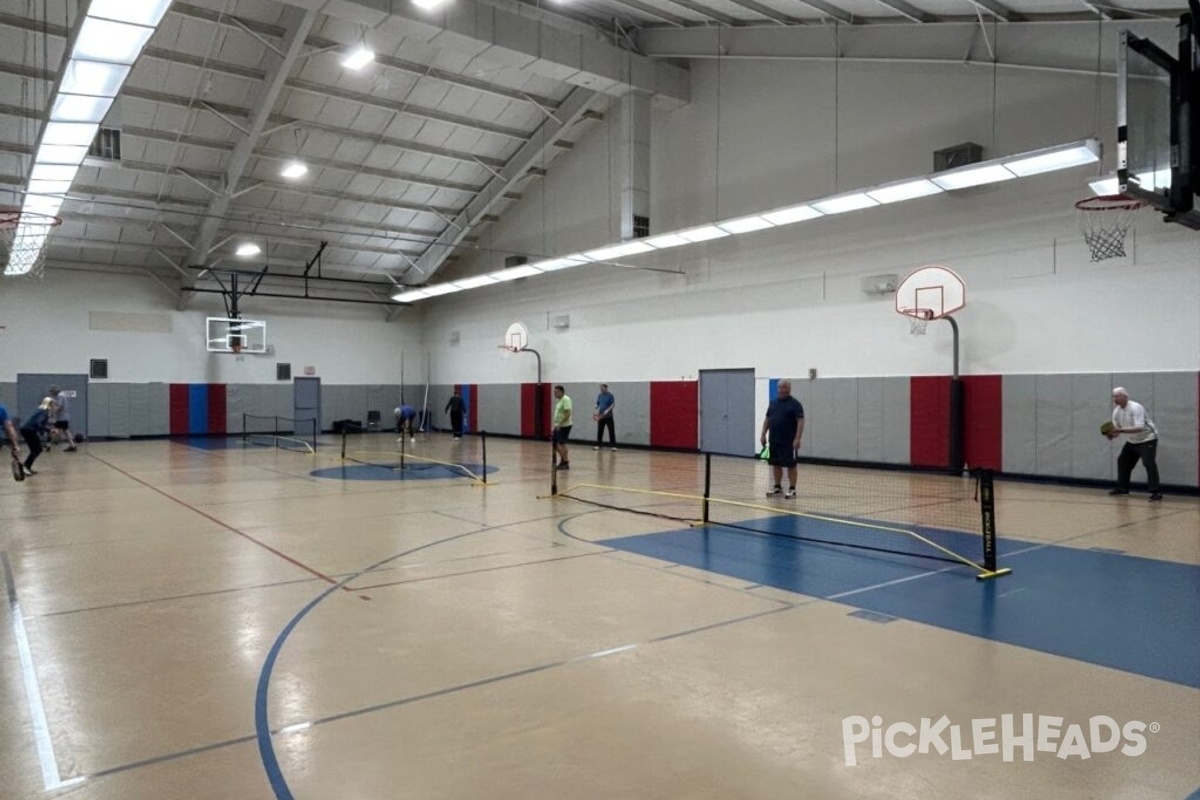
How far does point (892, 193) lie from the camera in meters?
14.6

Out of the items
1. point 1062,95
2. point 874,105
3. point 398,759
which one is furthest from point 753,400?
point 398,759

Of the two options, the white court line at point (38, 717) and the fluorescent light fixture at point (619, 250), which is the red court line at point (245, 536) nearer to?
the white court line at point (38, 717)

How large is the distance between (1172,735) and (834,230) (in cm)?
1525

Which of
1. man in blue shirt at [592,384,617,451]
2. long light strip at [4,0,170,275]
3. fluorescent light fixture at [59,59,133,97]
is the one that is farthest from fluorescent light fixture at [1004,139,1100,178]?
fluorescent light fixture at [59,59,133,97]

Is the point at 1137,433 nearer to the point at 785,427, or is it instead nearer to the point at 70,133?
the point at 785,427

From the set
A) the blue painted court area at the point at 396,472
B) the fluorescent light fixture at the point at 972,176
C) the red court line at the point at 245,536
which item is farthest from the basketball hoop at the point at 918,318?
the red court line at the point at 245,536

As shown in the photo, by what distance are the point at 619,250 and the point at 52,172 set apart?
11.9m

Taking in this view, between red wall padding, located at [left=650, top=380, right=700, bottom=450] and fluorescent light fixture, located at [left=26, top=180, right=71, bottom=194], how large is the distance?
14743mm

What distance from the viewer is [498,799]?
326 cm

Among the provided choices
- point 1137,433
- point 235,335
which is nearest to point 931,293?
point 1137,433

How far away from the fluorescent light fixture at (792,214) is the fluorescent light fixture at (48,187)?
540 inches

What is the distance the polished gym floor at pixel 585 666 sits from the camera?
351 cm

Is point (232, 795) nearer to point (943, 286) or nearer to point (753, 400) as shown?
point (943, 286)

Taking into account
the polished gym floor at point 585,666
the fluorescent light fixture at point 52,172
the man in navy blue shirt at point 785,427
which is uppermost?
the fluorescent light fixture at point 52,172
